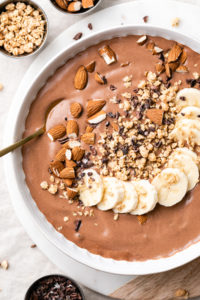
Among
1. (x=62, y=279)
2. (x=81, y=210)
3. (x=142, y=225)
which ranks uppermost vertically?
(x=81, y=210)

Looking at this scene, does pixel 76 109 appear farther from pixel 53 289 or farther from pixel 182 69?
pixel 53 289

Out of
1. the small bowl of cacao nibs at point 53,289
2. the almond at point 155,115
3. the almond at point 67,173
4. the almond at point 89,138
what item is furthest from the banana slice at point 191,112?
the small bowl of cacao nibs at point 53,289

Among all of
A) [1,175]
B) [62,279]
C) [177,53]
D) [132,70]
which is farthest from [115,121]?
[62,279]

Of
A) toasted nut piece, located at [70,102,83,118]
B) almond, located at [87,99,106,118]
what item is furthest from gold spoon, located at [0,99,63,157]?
almond, located at [87,99,106,118]

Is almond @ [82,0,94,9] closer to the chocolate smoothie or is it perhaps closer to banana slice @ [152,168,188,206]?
the chocolate smoothie

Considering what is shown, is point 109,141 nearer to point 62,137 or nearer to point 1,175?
point 62,137

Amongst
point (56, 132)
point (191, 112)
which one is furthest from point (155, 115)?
point (56, 132)

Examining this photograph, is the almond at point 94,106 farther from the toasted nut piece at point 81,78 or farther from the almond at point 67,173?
the almond at point 67,173
